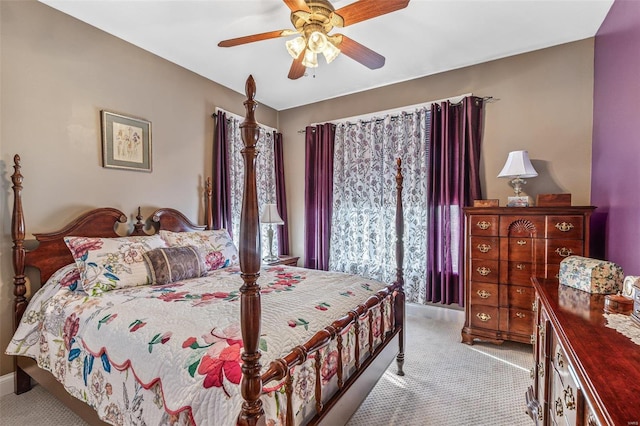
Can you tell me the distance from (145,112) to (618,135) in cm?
387

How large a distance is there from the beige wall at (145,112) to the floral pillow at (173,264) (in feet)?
2.53

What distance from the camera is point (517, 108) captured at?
3.04 m

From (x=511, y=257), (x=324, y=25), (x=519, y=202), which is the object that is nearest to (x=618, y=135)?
(x=519, y=202)

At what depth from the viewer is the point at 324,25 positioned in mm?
1895

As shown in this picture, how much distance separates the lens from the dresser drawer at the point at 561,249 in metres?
2.38

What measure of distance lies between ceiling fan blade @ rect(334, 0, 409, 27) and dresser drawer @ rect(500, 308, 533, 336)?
8.38 ft

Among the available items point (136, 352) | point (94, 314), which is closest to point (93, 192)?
point (94, 314)

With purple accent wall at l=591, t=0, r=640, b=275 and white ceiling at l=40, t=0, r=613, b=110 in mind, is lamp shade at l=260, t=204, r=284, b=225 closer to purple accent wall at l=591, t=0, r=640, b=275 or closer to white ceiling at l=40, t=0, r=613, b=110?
white ceiling at l=40, t=0, r=613, b=110

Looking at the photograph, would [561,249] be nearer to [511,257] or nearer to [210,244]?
[511,257]

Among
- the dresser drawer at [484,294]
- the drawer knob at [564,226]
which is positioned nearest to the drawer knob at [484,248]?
the dresser drawer at [484,294]

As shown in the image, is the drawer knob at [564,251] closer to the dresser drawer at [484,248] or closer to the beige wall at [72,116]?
the dresser drawer at [484,248]

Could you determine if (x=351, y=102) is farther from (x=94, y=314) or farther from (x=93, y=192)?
(x=94, y=314)

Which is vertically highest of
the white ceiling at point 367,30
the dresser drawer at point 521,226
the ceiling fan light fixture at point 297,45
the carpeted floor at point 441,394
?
the white ceiling at point 367,30

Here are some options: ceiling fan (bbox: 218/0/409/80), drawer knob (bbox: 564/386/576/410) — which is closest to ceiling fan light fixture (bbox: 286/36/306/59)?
ceiling fan (bbox: 218/0/409/80)
